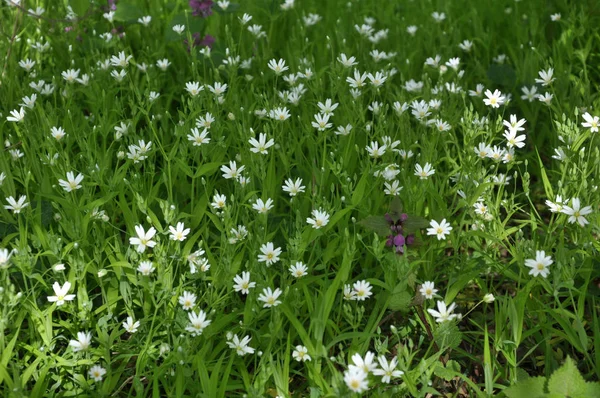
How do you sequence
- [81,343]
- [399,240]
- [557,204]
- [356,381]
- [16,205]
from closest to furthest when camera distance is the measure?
1. [356,381]
2. [81,343]
3. [399,240]
4. [557,204]
5. [16,205]

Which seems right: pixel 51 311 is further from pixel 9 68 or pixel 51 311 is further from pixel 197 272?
pixel 9 68

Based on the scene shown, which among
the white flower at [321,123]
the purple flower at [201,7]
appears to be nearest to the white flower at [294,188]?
the white flower at [321,123]

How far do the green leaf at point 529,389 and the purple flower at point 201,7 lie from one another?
257cm

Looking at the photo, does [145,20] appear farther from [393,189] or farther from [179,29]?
[393,189]

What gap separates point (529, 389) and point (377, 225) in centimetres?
73

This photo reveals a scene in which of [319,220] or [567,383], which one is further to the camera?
[319,220]

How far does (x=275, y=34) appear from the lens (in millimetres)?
4145

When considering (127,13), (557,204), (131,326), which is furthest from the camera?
(127,13)

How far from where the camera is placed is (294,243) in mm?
2367

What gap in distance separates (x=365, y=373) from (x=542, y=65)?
2.44 m

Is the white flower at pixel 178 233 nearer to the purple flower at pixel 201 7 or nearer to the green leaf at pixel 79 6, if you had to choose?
the green leaf at pixel 79 6

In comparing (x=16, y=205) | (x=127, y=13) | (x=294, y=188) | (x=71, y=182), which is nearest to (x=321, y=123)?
(x=294, y=188)

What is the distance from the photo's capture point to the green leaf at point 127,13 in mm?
3904

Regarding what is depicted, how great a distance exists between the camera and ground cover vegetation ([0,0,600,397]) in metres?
2.22
